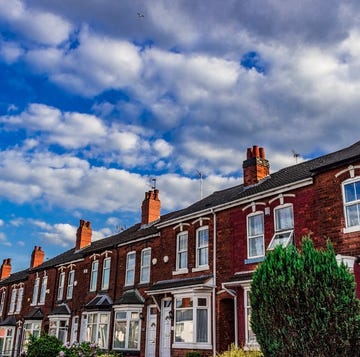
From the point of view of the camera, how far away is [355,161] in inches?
606

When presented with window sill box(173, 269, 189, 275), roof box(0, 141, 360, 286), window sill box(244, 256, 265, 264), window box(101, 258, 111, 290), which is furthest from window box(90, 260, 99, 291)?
window sill box(244, 256, 265, 264)

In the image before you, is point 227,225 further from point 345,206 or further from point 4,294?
point 4,294

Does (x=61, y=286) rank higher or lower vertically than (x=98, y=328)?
higher

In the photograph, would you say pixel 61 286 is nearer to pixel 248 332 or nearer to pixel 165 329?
pixel 165 329

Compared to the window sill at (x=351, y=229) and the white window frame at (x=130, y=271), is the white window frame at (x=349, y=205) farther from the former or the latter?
the white window frame at (x=130, y=271)

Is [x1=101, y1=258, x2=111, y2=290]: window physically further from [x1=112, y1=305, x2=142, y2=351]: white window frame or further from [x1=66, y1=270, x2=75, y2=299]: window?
[x1=66, y1=270, x2=75, y2=299]: window

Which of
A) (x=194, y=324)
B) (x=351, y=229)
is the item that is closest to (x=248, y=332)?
(x=194, y=324)

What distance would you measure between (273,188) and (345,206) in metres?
3.30

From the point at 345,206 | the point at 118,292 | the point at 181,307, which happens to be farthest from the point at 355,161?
the point at 118,292

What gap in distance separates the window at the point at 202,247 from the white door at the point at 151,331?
423 centimetres

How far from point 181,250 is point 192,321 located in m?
3.76

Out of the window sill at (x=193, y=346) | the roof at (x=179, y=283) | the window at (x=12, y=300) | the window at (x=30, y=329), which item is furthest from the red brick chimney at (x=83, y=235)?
the window sill at (x=193, y=346)

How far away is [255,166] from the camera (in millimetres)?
21422

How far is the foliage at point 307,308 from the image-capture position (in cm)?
1068
